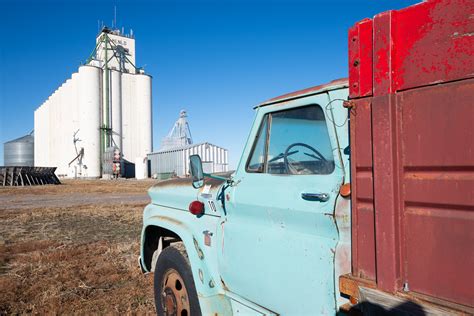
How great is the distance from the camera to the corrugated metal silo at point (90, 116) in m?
47.2

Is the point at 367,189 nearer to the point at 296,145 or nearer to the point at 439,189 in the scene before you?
the point at 439,189

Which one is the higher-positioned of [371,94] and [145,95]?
[145,95]

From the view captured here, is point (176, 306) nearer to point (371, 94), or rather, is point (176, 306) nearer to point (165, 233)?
point (165, 233)

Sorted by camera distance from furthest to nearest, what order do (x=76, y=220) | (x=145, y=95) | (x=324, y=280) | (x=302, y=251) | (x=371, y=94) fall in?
(x=145, y=95)
(x=76, y=220)
(x=302, y=251)
(x=324, y=280)
(x=371, y=94)

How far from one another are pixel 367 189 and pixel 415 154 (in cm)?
28

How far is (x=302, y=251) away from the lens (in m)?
2.04

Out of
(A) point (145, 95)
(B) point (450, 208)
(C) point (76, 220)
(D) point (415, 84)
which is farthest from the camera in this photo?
(A) point (145, 95)

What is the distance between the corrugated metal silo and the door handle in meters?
49.3

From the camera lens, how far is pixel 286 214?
217cm

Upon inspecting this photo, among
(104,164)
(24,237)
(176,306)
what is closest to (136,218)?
(24,237)

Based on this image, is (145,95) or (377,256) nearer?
(377,256)

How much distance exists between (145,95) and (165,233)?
50.2 m

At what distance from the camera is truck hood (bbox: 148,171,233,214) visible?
2.95 metres

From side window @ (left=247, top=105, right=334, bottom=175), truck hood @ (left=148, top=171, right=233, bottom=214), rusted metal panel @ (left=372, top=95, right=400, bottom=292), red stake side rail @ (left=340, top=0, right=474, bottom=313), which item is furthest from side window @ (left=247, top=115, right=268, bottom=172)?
rusted metal panel @ (left=372, top=95, right=400, bottom=292)
